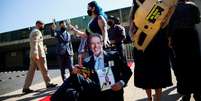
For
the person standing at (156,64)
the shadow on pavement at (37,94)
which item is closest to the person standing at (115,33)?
the shadow on pavement at (37,94)

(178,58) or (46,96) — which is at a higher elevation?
(178,58)

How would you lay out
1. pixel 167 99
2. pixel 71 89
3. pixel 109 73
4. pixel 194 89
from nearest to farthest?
pixel 71 89 → pixel 109 73 → pixel 194 89 → pixel 167 99

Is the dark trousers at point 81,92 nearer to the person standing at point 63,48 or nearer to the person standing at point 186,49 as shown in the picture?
the person standing at point 186,49

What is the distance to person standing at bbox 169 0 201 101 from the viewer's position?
13.2ft

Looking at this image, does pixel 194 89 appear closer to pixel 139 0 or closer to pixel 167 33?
pixel 167 33

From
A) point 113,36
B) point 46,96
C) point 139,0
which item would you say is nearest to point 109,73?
point 139,0

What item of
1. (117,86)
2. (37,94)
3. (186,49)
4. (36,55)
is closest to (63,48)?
(36,55)

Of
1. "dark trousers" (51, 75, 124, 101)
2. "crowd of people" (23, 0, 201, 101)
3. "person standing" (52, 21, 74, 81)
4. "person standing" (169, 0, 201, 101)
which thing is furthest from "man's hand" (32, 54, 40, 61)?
"dark trousers" (51, 75, 124, 101)

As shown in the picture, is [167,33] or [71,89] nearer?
[71,89]

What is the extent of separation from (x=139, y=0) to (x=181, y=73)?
1.18 m

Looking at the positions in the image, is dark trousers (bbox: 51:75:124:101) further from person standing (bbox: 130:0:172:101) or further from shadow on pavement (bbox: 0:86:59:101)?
shadow on pavement (bbox: 0:86:59:101)

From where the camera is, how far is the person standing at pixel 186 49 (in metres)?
4.02

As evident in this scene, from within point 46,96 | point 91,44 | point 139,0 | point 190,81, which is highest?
point 139,0

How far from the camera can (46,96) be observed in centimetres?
643
